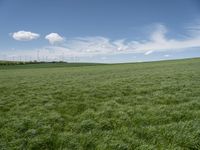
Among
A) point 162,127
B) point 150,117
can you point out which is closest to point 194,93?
point 150,117

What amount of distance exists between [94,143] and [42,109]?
12.4 feet

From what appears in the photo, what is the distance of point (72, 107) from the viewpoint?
822cm

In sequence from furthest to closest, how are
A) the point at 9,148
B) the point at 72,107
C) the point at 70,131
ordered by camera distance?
1. the point at 72,107
2. the point at 70,131
3. the point at 9,148

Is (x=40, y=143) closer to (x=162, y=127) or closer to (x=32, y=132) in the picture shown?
(x=32, y=132)

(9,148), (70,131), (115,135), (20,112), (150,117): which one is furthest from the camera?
(20,112)

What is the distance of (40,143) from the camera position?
4.72 metres

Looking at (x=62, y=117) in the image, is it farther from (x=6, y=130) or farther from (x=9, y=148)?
(x=9, y=148)

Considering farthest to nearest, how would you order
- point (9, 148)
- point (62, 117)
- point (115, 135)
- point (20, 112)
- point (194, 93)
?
point (194, 93) < point (20, 112) < point (62, 117) < point (115, 135) < point (9, 148)

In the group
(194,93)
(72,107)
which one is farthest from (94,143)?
(194,93)

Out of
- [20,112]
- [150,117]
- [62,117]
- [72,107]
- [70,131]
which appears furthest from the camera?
[72,107]

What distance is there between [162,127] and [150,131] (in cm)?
44

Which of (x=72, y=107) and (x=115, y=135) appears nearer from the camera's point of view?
(x=115, y=135)

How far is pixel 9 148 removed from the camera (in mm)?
4520

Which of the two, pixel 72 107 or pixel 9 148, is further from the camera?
pixel 72 107
